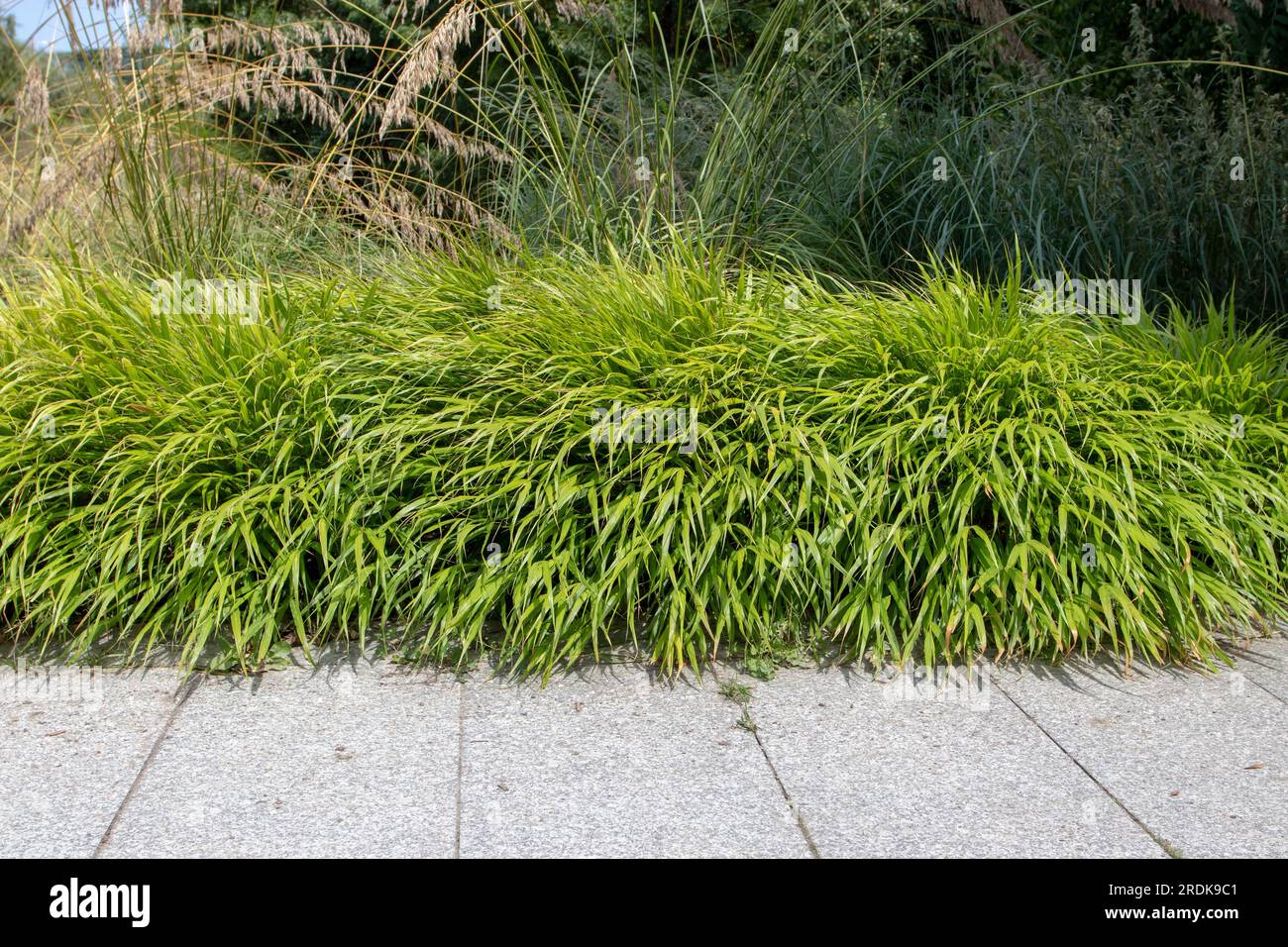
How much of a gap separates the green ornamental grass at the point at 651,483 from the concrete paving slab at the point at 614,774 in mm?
163

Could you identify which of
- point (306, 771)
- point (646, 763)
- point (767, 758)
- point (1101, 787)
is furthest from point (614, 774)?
point (1101, 787)

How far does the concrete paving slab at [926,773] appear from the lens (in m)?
2.58

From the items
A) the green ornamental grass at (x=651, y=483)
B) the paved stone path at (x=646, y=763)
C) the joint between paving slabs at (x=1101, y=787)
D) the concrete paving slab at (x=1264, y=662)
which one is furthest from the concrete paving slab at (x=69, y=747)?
the concrete paving slab at (x=1264, y=662)

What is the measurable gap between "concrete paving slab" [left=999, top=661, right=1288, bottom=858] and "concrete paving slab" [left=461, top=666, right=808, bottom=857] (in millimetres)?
897

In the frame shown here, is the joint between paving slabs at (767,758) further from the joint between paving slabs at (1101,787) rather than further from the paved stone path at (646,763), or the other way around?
the joint between paving slabs at (1101,787)

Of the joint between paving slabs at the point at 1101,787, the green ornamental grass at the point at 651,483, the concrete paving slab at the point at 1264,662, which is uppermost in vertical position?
the green ornamental grass at the point at 651,483

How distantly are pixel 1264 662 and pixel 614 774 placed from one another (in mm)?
2241

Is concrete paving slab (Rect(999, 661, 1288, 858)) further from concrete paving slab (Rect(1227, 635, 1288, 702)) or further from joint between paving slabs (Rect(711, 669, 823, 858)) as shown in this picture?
joint between paving slabs (Rect(711, 669, 823, 858))

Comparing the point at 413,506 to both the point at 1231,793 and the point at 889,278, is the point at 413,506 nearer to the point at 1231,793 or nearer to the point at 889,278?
the point at 1231,793

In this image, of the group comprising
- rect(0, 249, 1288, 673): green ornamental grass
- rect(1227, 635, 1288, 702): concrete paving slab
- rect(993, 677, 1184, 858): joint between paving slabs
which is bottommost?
rect(993, 677, 1184, 858): joint between paving slabs

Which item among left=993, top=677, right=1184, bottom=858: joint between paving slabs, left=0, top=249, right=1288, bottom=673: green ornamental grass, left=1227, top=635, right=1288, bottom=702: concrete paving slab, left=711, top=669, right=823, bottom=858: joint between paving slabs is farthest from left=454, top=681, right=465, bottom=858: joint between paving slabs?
left=1227, top=635, right=1288, bottom=702: concrete paving slab

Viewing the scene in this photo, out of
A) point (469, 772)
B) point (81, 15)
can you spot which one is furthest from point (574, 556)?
point (81, 15)

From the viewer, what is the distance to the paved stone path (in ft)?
8.49

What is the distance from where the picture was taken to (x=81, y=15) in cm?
484
